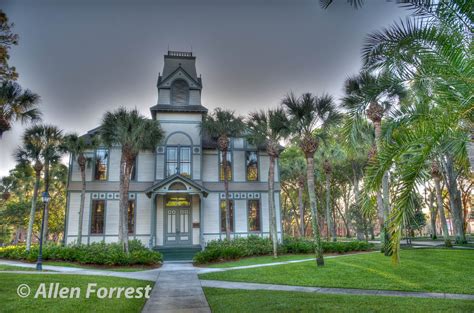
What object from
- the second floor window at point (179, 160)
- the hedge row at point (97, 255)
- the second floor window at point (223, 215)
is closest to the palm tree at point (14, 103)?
the hedge row at point (97, 255)

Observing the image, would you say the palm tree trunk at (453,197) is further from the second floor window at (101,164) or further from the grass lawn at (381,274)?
the second floor window at (101,164)

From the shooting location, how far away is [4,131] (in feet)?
36.5

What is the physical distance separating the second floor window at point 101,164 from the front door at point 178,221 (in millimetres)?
4722

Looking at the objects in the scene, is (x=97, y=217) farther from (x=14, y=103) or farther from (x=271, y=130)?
(x=271, y=130)

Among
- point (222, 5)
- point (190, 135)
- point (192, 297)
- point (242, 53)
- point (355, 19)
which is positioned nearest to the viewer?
point (355, 19)

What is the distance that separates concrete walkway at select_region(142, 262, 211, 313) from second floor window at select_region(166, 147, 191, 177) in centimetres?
1057

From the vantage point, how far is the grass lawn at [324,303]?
20.8 feet

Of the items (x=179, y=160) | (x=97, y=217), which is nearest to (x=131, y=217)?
(x=97, y=217)

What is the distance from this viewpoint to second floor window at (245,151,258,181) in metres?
23.3

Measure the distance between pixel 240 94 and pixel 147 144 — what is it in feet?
21.9

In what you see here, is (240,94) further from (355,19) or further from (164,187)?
(355,19)

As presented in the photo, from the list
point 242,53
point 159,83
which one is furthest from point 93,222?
point 242,53

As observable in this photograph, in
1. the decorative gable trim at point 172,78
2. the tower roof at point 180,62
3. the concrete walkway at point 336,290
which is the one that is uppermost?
the tower roof at point 180,62

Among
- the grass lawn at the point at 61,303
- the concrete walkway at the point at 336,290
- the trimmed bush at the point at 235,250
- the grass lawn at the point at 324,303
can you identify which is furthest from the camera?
the trimmed bush at the point at 235,250
